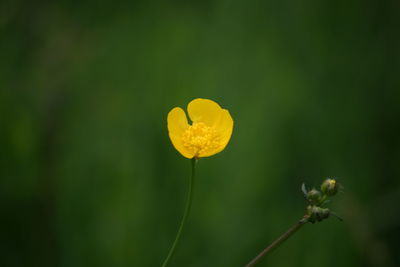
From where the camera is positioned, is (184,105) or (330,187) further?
→ (184,105)

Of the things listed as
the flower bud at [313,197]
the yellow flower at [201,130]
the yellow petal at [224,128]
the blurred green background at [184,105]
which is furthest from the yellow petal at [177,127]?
the blurred green background at [184,105]

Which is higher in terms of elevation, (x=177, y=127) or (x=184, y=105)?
(x=184, y=105)

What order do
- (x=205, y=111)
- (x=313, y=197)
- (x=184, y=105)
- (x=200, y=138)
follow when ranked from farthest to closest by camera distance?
(x=184, y=105)
(x=205, y=111)
(x=200, y=138)
(x=313, y=197)

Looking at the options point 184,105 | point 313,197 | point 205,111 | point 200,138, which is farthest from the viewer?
point 184,105

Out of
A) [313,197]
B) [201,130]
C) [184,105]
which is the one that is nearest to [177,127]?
[201,130]

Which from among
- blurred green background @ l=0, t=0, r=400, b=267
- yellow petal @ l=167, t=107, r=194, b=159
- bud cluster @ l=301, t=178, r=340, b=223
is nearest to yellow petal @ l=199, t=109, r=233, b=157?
yellow petal @ l=167, t=107, r=194, b=159

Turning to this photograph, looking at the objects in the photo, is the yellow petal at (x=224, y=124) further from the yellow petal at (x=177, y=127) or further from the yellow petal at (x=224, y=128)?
the yellow petal at (x=177, y=127)

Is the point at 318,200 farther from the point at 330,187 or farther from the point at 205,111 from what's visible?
the point at 205,111

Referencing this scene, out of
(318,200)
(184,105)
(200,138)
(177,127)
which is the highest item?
(184,105)
